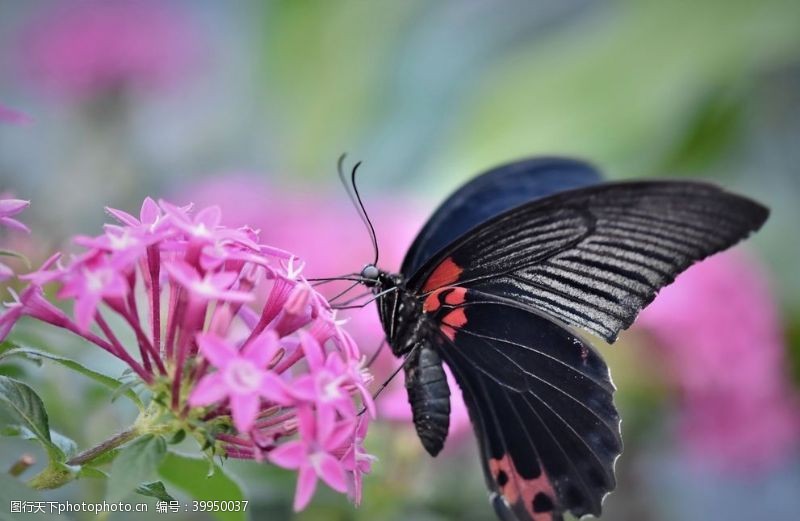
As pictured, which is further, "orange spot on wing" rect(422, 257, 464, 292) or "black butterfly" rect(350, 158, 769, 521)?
"orange spot on wing" rect(422, 257, 464, 292)

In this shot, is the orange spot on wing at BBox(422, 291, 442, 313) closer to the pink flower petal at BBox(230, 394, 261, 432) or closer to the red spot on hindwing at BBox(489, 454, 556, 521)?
the red spot on hindwing at BBox(489, 454, 556, 521)

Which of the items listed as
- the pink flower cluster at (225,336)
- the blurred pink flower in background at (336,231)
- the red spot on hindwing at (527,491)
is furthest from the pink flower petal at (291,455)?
the blurred pink flower in background at (336,231)

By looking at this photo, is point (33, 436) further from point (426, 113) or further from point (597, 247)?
point (426, 113)

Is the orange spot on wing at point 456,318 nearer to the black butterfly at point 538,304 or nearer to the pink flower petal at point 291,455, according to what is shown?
the black butterfly at point 538,304

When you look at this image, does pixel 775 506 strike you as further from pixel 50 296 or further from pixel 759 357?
pixel 50 296

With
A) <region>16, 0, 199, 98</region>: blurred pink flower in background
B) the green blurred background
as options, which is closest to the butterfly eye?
the green blurred background

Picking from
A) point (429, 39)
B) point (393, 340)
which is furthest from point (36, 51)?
point (393, 340)

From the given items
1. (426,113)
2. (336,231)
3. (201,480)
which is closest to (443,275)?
(201,480)
